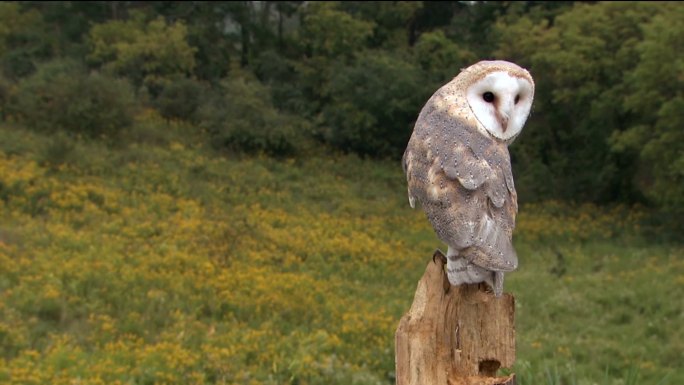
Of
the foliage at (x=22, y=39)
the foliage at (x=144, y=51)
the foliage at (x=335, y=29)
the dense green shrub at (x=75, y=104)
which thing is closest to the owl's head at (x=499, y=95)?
the dense green shrub at (x=75, y=104)

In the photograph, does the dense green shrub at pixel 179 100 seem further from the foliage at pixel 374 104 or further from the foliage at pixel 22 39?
the foliage at pixel 22 39

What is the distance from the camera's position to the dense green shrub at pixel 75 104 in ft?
57.9

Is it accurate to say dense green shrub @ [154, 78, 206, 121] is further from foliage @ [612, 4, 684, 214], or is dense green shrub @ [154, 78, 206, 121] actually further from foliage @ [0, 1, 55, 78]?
foliage @ [612, 4, 684, 214]

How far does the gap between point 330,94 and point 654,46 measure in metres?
10.1

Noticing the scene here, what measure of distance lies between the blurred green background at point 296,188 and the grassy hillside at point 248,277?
0.15 ft

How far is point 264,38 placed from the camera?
25422 mm

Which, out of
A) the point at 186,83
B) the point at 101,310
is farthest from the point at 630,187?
the point at 101,310

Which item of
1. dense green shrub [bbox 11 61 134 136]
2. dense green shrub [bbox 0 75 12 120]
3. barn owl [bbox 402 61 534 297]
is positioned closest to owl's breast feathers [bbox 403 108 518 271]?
barn owl [bbox 402 61 534 297]

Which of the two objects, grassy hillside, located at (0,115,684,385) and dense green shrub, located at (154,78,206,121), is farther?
dense green shrub, located at (154,78,206,121)

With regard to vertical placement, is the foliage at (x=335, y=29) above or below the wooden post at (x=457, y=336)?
above

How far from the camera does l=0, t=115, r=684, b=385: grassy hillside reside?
8453mm

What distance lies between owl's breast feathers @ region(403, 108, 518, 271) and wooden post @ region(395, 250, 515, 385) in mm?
240

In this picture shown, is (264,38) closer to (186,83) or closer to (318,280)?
(186,83)

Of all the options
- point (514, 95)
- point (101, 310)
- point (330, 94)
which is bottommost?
point (101, 310)
